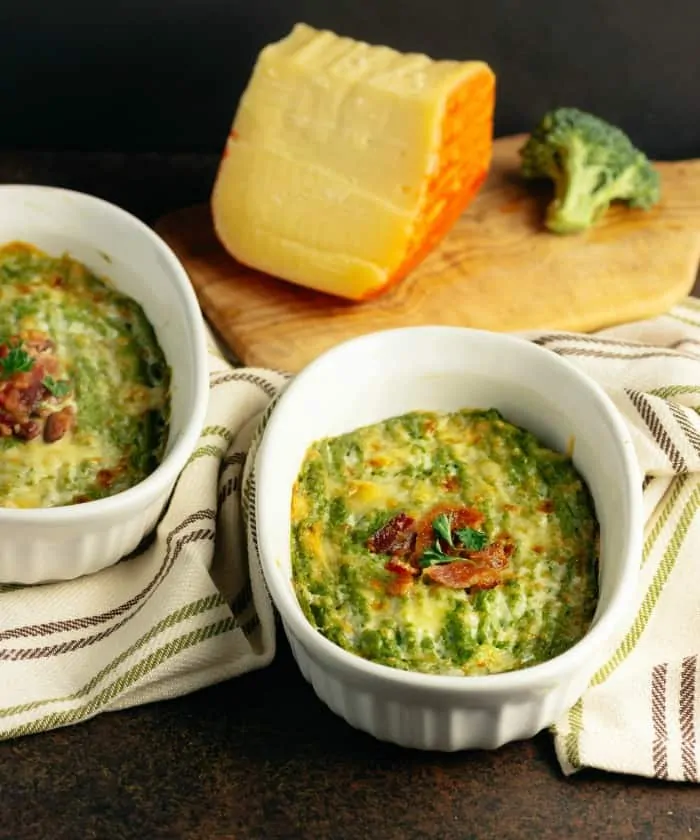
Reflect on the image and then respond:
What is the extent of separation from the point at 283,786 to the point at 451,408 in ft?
2.69

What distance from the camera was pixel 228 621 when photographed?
2277mm

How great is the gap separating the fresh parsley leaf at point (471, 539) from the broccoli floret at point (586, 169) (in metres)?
1.26

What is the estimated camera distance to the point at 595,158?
322 cm

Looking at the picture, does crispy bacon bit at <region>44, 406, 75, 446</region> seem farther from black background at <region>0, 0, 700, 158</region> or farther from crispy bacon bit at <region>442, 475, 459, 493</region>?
black background at <region>0, 0, 700, 158</region>

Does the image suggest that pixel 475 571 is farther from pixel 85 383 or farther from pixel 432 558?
pixel 85 383

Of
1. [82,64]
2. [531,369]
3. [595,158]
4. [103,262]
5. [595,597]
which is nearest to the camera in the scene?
[595,597]

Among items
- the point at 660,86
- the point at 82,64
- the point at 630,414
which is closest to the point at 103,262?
the point at 82,64

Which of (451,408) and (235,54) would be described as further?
(235,54)

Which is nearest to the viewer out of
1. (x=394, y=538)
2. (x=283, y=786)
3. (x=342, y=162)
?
(x=283, y=786)

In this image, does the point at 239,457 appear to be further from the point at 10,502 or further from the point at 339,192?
the point at 339,192

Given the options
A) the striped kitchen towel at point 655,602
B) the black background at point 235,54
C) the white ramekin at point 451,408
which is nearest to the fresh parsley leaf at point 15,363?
the white ramekin at point 451,408

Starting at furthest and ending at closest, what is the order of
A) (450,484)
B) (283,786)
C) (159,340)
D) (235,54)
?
(235,54) → (159,340) → (450,484) → (283,786)

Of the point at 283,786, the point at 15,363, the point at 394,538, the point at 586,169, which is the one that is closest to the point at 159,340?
the point at 15,363

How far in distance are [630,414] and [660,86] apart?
150 cm
